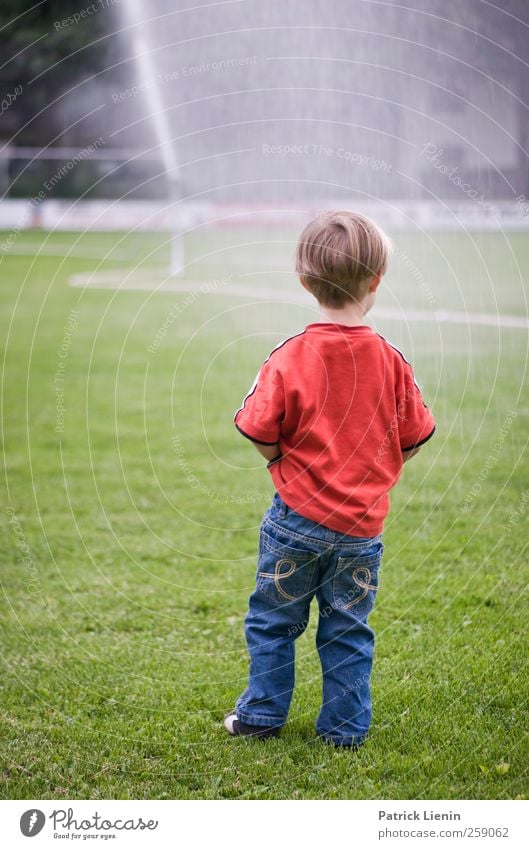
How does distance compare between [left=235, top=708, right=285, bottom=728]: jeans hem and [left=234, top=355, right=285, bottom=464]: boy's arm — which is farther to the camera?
[left=235, top=708, right=285, bottom=728]: jeans hem

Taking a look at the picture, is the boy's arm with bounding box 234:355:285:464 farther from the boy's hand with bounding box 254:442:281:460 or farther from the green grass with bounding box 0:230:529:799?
the green grass with bounding box 0:230:529:799

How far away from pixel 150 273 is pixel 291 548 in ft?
58.5

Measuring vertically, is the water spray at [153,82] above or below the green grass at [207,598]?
above

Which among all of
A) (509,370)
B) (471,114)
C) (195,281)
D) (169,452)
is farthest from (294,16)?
(195,281)

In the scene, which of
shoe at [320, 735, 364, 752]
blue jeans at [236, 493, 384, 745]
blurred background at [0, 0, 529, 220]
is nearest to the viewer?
blue jeans at [236, 493, 384, 745]

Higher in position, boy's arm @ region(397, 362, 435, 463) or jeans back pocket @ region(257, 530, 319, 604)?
boy's arm @ region(397, 362, 435, 463)

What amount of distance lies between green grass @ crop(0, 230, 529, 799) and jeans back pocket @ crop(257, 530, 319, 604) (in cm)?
53

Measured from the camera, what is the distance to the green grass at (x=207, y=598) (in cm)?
291

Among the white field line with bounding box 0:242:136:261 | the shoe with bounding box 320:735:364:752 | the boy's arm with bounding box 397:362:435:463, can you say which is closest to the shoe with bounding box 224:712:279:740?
the shoe with bounding box 320:735:364:752

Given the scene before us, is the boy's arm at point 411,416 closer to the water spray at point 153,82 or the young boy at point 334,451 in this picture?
the young boy at point 334,451

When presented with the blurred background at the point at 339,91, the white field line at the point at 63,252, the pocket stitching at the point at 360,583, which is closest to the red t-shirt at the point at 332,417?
the pocket stitching at the point at 360,583

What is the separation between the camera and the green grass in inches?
115

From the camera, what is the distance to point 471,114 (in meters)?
6.56
